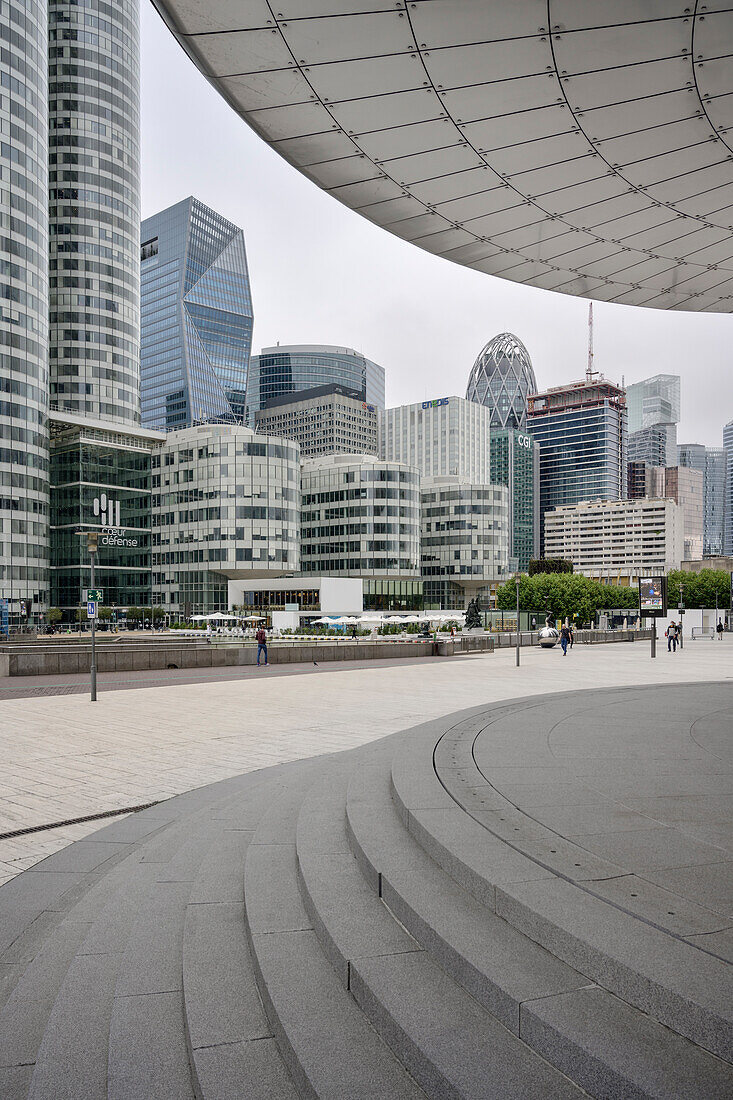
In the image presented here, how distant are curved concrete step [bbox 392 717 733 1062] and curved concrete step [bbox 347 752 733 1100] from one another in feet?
0.19

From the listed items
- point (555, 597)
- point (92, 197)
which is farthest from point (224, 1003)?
point (92, 197)

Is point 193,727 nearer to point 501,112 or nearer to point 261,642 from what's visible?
point 501,112

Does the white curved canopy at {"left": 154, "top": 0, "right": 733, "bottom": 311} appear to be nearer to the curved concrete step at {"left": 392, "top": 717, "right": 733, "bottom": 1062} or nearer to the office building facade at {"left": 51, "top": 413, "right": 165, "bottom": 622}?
the curved concrete step at {"left": 392, "top": 717, "right": 733, "bottom": 1062}

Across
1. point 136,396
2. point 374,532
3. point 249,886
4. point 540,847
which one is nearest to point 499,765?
point 540,847

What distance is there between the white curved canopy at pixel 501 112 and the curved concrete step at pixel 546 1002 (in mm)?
5957

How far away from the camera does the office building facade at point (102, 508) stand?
95.0 metres

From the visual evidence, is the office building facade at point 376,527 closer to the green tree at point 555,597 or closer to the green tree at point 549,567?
the green tree at point 555,597

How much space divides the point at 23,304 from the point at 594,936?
9099cm

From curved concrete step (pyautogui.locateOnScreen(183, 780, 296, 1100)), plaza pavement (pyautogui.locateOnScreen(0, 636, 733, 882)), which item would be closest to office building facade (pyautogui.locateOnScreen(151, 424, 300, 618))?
plaza pavement (pyautogui.locateOnScreen(0, 636, 733, 882))

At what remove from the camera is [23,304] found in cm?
8125

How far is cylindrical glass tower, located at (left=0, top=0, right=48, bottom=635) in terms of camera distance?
78.5 m

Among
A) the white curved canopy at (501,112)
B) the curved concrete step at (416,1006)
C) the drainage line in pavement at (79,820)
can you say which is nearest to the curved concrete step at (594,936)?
the curved concrete step at (416,1006)

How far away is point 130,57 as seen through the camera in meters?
107

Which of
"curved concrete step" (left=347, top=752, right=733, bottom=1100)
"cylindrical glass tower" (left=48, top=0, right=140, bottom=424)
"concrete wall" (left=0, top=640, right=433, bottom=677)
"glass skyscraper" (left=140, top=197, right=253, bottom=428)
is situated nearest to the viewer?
"curved concrete step" (left=347, top=752, right=733, bottom=1100)
